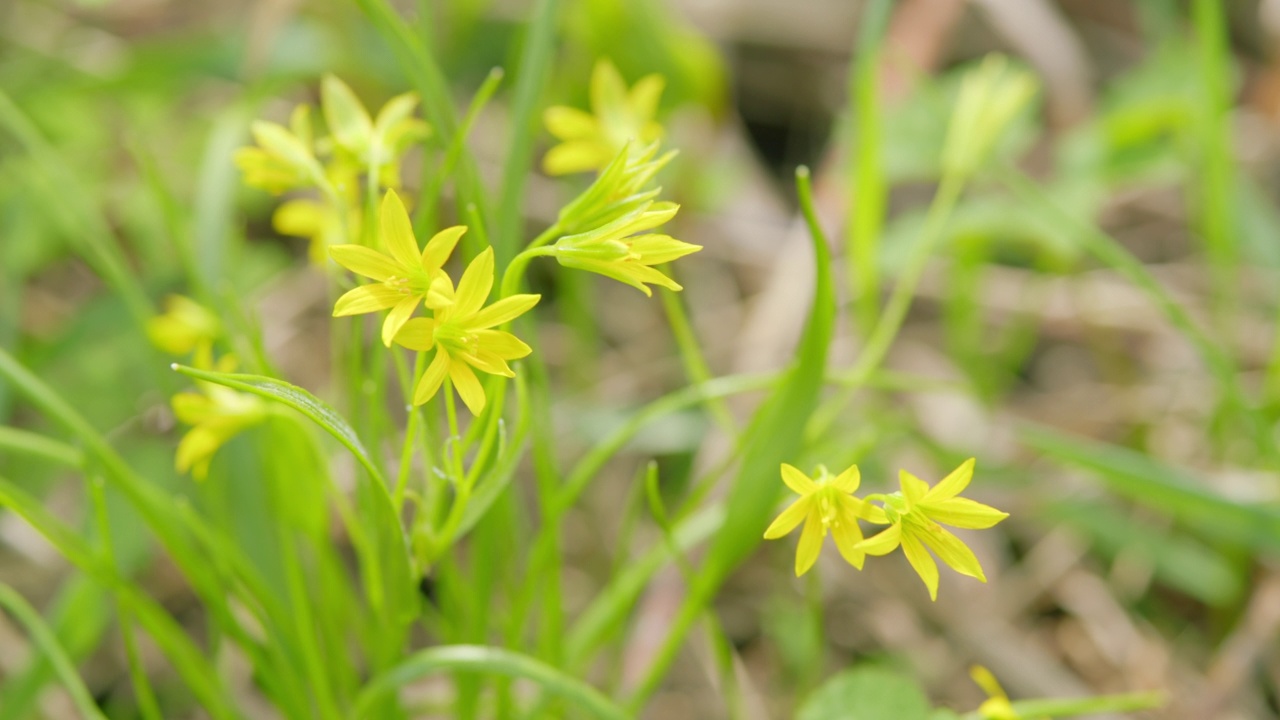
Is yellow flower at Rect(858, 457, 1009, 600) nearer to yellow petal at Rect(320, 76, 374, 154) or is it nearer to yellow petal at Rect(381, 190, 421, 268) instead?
yellow petal at Rect(381, 190, 421, 268)

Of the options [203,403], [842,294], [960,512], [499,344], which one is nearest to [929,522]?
[960,512]

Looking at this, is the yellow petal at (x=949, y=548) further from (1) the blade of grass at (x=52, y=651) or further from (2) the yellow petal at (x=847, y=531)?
(1) the blade of grass at (x=52, y=651)

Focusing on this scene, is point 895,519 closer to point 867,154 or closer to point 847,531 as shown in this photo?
point 847,531

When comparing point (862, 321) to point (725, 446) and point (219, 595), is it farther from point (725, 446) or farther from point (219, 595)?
point (219, 595)

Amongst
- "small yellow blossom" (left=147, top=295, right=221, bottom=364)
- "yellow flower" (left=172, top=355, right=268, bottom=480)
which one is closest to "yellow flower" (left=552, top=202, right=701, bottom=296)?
"yellow flower" (left=172, top=355, right=268, bottom=480)

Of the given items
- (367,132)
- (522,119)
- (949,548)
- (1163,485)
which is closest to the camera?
(949,548)

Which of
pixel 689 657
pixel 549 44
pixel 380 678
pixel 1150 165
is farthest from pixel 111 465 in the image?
pixel 1150 165

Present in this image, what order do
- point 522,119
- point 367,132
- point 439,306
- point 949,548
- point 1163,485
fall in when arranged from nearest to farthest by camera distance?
point 439,306, point 949,548, point 367,132, point 522,119, point 1163,485
